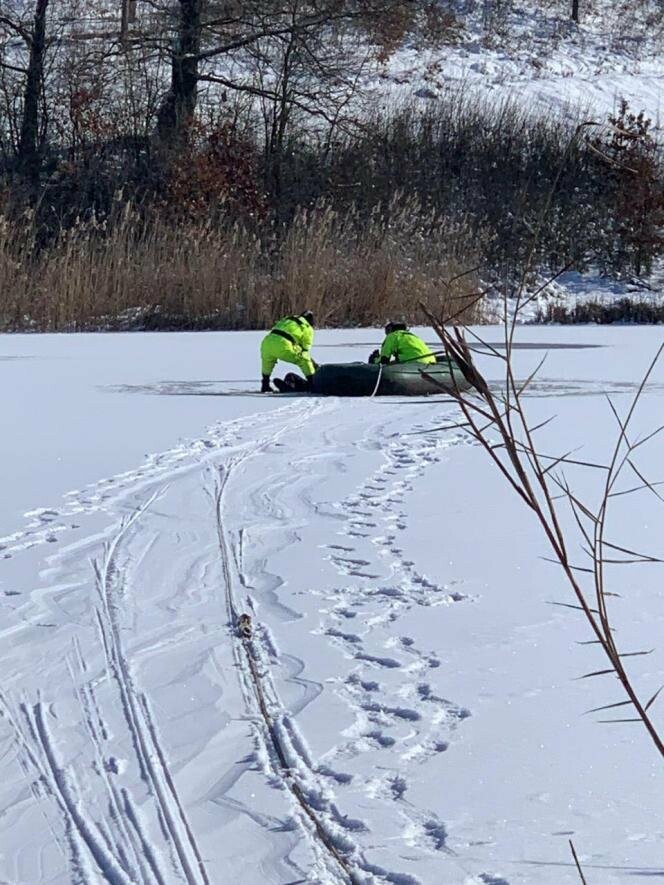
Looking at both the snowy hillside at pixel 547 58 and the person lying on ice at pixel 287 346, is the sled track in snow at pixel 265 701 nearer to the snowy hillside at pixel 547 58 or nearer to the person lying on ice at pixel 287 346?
the person lying on ice at pixel 287 346

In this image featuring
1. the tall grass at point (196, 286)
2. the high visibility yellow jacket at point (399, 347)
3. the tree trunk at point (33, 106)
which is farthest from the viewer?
the tree trunk at point (33, 106)

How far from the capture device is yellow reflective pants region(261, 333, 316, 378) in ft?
30.8

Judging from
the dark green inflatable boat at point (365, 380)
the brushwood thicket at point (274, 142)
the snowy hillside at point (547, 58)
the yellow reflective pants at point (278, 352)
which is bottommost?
the dark green inflatable boat at point (365, 380)

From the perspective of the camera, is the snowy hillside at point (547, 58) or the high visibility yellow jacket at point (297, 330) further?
the snowy hillside at point (547, 58)

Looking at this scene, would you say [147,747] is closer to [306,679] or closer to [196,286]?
[306,679]

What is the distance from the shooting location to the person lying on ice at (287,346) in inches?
369

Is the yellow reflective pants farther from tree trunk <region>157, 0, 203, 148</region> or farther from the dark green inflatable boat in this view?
tree trunk <region>157, 0, 203, 148</region>

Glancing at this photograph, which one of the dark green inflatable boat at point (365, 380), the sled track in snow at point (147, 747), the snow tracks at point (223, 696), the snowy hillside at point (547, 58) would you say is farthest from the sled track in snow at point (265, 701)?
the snowy hillside at point (547, 58)

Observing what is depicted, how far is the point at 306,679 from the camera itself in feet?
10.3

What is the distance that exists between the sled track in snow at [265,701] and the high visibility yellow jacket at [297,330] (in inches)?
184

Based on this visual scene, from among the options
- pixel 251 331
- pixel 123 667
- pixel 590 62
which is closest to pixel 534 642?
pixel 123 667

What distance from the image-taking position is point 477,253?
1795 centimetres

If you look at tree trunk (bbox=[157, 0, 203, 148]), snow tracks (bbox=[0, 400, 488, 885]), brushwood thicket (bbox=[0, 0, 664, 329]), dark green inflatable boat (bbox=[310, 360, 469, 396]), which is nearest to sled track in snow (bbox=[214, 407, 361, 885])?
snow tracks (bbox=[0, 400, 488, 885])

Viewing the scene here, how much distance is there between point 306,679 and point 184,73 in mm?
21032
